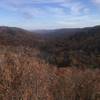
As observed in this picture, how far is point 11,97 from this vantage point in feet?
26.9

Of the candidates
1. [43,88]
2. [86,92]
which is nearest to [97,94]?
[86,92]

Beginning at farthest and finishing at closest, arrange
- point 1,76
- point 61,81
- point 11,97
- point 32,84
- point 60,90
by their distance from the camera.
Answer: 1. point 61,81
2. point 60,90
3. point 32,84
4. point 1,76
5. point 11,97

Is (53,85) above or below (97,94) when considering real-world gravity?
above

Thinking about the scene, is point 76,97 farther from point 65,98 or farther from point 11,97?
point 11,97

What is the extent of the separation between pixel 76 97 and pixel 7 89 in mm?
11111

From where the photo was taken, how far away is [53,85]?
1641 cm

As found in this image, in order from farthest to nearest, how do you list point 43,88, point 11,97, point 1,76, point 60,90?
1. point 60,90
2. point 43,88
3. point 1,76
4. point 11,97

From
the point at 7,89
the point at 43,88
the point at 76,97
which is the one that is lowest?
the point at 76,97

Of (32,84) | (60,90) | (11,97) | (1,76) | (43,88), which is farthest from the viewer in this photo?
(60,90)

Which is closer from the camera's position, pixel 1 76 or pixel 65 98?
pixel 1 76

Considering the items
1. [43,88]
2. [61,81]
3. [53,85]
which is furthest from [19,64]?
[61,81]

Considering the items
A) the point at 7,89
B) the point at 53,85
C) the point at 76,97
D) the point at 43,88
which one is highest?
the point at 7,89

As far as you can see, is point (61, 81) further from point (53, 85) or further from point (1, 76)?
point (1, 76)

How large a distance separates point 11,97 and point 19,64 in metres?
2.11
